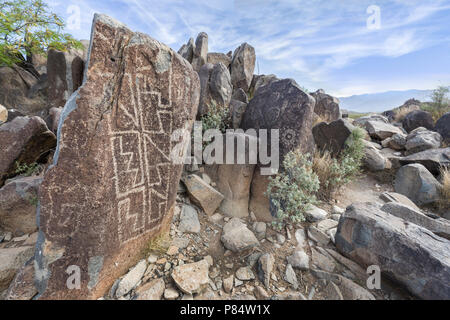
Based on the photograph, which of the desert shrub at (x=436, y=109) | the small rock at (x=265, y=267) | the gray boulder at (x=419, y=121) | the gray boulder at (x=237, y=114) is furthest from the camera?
the desert shrub at (x=436, y=109)

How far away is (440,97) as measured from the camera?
11539 mm

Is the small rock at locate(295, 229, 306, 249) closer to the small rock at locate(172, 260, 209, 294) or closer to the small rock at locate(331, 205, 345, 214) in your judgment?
the small rock at locate(331, 205, 345, 214)

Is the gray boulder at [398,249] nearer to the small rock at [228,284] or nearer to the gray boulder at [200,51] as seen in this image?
the small rock at [228,284]

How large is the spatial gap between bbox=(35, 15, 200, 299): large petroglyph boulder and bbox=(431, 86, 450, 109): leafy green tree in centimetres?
1644

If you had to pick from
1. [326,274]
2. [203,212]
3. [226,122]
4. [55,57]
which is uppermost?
[55,57]

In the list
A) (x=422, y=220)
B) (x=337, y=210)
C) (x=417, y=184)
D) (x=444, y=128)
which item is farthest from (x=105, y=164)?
(x=444, y=128)

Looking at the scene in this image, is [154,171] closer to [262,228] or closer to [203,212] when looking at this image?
[203,212]

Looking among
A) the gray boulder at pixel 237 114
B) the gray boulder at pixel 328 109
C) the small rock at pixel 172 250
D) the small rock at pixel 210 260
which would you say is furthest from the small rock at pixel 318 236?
the gray boulder at pixel 328 109

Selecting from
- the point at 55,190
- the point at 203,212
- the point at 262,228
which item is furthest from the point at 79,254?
the point at 262,228

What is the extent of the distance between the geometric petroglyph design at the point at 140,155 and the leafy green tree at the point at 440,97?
16536 millimetres

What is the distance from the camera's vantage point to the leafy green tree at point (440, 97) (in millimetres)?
11367

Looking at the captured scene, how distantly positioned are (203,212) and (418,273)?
264cm

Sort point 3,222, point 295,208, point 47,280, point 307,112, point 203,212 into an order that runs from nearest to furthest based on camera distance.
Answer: point 47,280 → point 3,222 → point 295,208 → point 203,212 → point 307,112

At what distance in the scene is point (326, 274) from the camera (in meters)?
2.27
